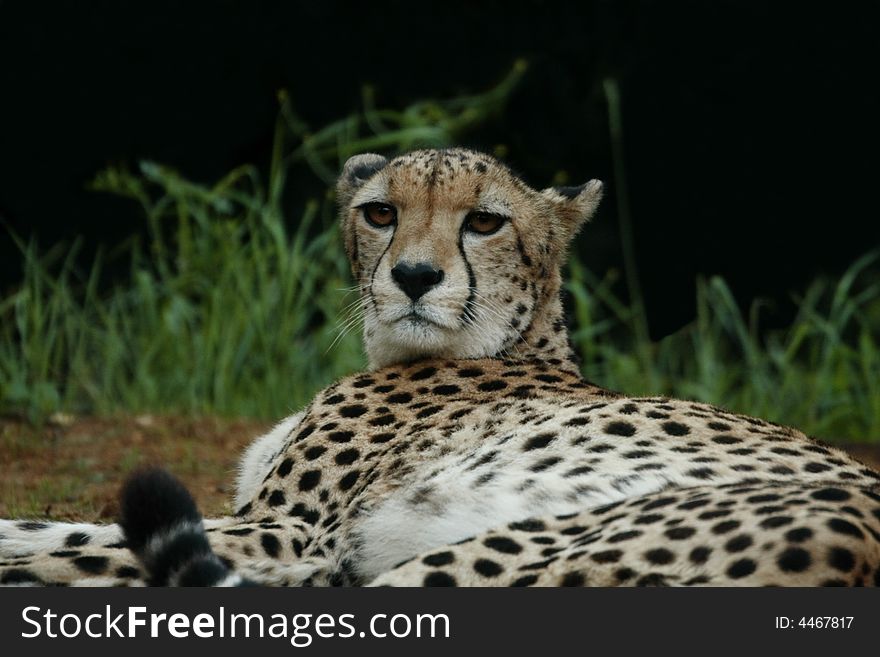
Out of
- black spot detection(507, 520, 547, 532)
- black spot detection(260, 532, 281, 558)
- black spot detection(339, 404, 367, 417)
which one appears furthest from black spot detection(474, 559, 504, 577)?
black spot detection(339, 404, 367, 417)

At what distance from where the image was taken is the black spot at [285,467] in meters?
3.45

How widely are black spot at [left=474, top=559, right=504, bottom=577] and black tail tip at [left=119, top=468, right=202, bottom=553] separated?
0.55 metres

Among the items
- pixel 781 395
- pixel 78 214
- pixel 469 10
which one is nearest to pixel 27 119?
pixel 78 214

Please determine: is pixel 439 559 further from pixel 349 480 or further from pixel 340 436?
pixel 340 436

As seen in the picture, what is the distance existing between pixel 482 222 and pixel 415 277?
33cm

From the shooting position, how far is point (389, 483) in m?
3.25

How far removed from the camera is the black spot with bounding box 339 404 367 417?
3.61 m

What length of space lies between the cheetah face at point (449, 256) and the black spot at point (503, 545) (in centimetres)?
99

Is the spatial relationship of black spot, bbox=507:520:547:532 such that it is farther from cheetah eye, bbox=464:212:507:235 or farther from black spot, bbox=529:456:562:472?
cheetah eye, bbox=464:212:507:235

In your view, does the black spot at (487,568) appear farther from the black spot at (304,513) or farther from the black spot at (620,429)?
the black spot at (304,513)

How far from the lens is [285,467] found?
11.4 ft

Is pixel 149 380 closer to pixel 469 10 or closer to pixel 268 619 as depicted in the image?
pixel 469 10

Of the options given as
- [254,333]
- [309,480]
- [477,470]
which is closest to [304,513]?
[309,480]

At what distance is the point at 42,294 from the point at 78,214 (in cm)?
62
